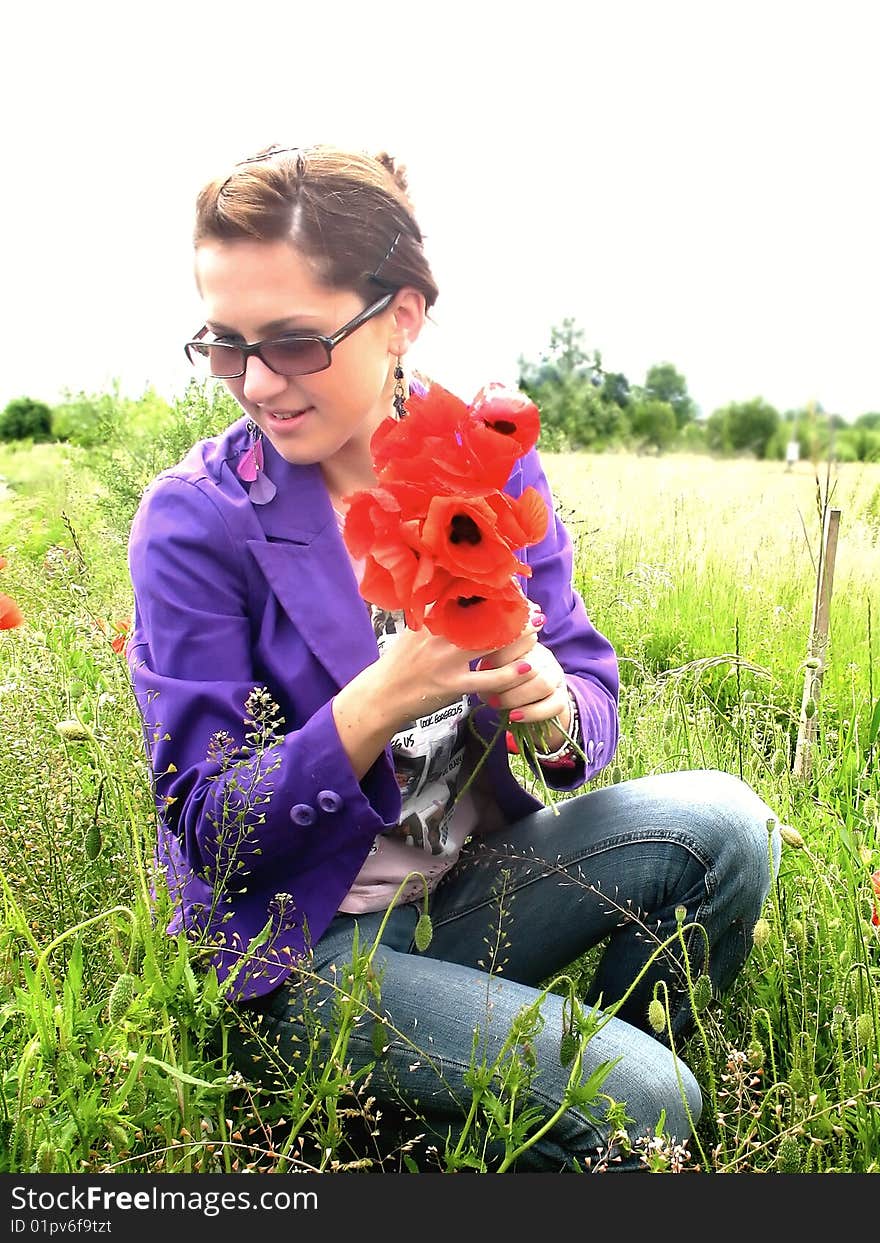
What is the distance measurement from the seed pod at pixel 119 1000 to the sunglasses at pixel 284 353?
804mm

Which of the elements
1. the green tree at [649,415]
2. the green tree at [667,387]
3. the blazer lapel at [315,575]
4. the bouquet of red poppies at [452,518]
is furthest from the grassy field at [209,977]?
the green tree at [667,387]

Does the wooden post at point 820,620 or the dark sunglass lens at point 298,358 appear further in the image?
the wooden post at point 820,620

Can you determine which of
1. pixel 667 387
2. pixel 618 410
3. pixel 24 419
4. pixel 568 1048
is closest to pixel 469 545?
pixel 568 1048

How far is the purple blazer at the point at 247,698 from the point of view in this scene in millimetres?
1525

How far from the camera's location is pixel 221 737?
151cm

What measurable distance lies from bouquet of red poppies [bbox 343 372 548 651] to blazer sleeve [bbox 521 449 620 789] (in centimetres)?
55

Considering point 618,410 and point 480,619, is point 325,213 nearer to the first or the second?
point 480,619

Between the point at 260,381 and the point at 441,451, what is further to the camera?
the point at 260,381

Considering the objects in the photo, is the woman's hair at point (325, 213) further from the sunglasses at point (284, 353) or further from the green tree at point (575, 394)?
the green tree at point (575, 394)

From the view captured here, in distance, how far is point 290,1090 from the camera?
136cm

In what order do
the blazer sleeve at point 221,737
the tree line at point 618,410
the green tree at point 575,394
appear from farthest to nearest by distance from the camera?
1. the green tree at point 575,394
2. the tree line at point 618,410
3. the blazer sleeve at point 221,737

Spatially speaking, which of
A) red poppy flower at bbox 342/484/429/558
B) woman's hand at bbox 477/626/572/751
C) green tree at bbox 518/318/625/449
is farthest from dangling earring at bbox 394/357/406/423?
green tree at bbox 518/318/625/449

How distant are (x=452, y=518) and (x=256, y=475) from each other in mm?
615

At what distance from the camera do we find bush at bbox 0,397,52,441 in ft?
36.3
